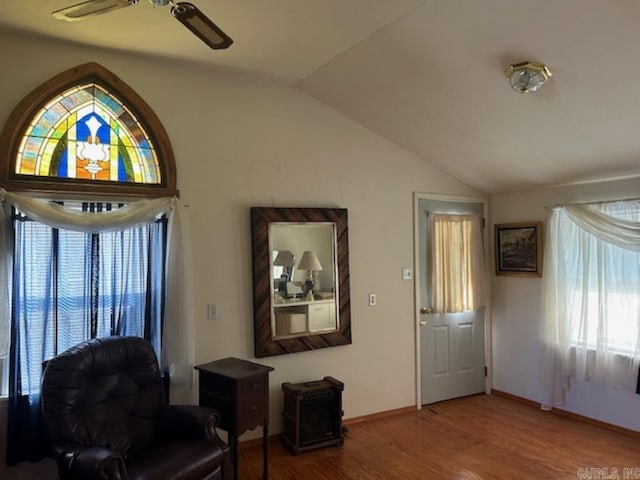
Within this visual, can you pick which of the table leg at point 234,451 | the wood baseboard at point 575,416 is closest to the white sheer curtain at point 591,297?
the wood baseboard at point 575,416

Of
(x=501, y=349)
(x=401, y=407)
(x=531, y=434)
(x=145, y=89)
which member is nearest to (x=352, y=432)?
(x=401, y=407)

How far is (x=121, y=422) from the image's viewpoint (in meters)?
2.51

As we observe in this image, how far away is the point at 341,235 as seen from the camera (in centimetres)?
375

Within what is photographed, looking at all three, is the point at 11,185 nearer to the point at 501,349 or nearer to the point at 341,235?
the point at 341,235

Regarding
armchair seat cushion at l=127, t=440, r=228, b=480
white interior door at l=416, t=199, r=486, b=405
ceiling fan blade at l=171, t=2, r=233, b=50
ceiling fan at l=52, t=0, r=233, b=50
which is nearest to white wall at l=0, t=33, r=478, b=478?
white interior door at l=416, t=199, r=486, b=405

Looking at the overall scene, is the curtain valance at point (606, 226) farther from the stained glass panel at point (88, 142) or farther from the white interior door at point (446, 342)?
the stained glass panel at point (88, 142)

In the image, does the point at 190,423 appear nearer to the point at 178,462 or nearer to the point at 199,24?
the point at 178,462

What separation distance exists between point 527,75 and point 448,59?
1.58 feet

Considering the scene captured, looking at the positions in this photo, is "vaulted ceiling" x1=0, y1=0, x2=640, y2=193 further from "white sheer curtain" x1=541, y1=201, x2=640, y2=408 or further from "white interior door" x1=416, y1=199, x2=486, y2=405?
"white interior door" x1=416, y1=199, x2=486, y2=405

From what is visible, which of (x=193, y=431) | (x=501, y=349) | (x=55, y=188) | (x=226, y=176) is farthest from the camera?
(x=501, y=349)

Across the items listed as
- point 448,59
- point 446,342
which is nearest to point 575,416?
point 446,342

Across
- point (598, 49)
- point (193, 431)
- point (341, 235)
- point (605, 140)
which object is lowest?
point (193, 431)

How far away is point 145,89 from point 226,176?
2.67ft

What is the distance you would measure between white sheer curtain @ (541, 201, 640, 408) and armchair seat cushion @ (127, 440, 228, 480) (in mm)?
3093
